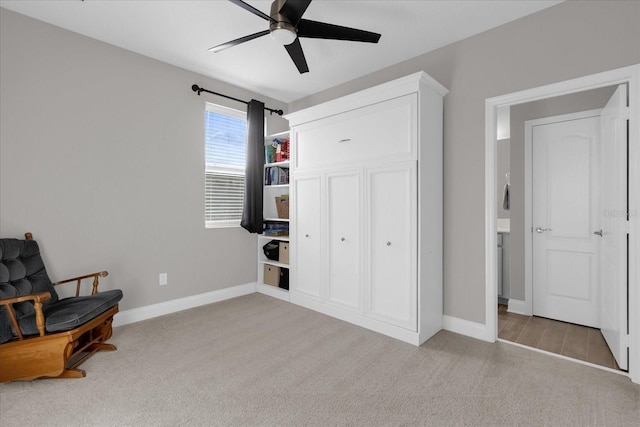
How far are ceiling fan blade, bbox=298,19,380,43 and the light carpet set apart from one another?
2293mm

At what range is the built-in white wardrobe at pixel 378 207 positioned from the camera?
2.58m

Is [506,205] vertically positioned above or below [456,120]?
below

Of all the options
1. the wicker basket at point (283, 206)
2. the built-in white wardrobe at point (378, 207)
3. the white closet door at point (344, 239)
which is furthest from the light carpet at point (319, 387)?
the wicker basket at point (283, 206)

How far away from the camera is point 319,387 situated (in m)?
1.96

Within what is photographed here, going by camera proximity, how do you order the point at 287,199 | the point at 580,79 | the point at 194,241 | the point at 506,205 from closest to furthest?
the point at 580,79 < the point at 194,241 < the point at 287,199 < the point at 506,205

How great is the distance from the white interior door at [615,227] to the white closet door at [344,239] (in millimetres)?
1895

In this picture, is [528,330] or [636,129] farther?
[528,330]

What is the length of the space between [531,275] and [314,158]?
8.72 feet

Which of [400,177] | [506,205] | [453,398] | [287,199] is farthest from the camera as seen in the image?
[506,205]

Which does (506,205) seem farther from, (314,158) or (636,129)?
(314,158)

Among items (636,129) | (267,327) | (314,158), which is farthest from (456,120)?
(267,327)

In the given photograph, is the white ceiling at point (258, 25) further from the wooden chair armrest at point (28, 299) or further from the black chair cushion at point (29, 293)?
the wooden chair armrest at point (28, 299)

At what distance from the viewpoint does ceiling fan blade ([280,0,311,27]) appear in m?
1.78

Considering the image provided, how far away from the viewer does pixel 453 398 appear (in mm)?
1844
